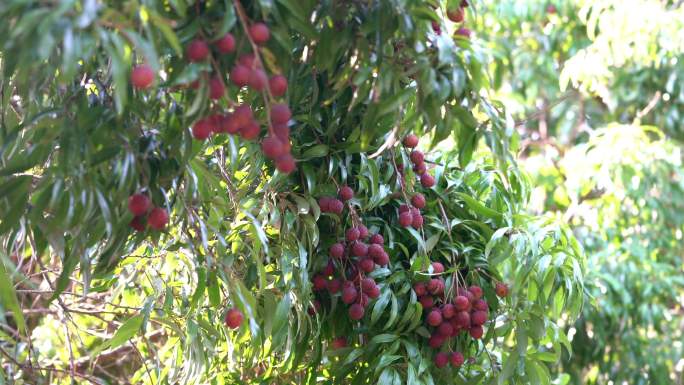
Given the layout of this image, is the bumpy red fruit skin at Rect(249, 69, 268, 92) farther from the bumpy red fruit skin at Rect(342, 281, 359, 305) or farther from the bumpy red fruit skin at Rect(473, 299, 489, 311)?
the bumpy red fruit skin at Rect(473, 299, 489, 311)

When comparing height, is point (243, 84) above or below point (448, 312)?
above

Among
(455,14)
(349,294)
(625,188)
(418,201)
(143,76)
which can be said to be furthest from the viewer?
(625,188)

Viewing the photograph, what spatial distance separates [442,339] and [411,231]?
219mm

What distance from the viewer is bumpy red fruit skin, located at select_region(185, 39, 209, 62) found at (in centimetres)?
119

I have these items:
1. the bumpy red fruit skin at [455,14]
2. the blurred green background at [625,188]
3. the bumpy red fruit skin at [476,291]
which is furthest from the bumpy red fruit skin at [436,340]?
the blurred green background at [625,188]

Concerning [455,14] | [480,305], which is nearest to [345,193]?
[480,305]

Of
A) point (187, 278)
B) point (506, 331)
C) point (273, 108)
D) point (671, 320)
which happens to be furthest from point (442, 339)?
point (671, 320)

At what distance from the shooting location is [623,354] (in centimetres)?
358

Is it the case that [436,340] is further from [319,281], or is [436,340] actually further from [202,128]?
[202,128]

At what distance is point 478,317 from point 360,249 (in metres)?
0.27

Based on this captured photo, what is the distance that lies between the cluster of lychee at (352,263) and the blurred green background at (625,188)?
139cm

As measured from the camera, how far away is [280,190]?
1.85 meters

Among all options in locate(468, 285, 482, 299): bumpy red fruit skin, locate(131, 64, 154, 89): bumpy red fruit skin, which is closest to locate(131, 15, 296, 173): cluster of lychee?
locate(131, 64, 154, 89): bumpy red fruit skin

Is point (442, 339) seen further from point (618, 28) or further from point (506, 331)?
point (618, 28)
